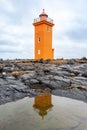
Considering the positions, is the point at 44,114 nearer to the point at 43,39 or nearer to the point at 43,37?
the point at 43,39

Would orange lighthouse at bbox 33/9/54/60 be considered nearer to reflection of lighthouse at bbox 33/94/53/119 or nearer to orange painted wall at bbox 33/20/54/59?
Answer: orange painted wall at bbox 33/20/54/59

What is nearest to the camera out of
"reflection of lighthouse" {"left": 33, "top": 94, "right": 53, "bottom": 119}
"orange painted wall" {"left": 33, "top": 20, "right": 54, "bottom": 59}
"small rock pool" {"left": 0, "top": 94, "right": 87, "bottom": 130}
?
"small rock pool" {"left": 0, "top": 94, "right": 87, "bottom": 130}

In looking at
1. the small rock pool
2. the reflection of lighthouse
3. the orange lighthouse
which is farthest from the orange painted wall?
the small rock pool

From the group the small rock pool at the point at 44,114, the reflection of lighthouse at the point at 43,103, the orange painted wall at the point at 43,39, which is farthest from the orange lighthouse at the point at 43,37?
the small rock pool at the point at 44,114

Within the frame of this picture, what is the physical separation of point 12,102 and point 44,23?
31.9m

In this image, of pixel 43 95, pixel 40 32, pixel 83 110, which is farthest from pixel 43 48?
pixel 83 110

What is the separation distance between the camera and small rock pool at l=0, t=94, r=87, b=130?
711 centimetres

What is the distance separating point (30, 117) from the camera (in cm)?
812

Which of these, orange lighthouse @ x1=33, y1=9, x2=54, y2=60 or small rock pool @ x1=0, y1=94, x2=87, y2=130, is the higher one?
orange lighthouse @ x1=33, y1=9, x2=54, y2=60

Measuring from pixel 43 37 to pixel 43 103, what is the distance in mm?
30327

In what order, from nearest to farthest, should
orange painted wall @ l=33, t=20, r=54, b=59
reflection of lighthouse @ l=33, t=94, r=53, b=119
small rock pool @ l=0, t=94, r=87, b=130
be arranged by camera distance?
small rock pool @ l=0, t=94, r=87, b=130, reflection of lighthouse @ l=33, t=94, r=53, b=119, orange painted wall @ l=33, t=20, r=54, b=59

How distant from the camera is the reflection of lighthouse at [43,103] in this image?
906 centimetres

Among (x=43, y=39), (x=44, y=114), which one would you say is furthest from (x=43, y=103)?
(x=43, y=39)

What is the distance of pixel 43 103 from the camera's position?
10.4 m
